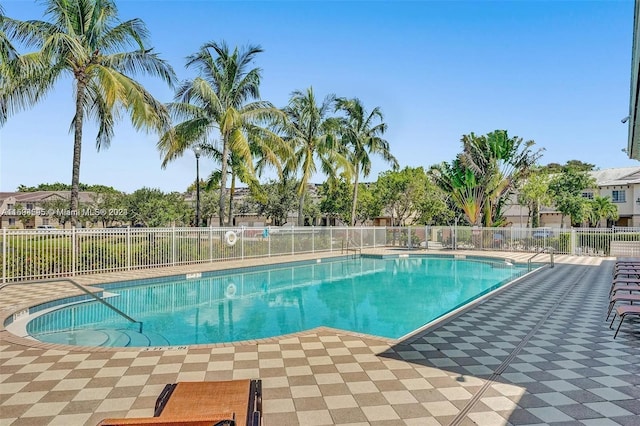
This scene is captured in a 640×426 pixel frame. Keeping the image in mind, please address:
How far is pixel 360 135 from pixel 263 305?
54.4ft

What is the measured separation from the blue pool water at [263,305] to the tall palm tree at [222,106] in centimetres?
565

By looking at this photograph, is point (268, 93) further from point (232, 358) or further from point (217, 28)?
point (232, 358)

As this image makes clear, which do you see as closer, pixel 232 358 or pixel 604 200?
pixel 232 358

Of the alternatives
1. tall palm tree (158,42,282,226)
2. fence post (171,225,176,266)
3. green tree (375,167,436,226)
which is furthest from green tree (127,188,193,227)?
fence post (171,225,176,266)

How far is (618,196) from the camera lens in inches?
1361

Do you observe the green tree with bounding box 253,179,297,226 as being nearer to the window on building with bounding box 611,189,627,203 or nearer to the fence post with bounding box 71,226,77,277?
the fence post with bounding box 71,226,77,277

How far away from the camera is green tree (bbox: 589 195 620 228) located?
3150cm

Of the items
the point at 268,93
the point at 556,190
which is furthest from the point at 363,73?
the point at 556,190

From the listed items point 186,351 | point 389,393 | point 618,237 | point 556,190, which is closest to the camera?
point 389,393

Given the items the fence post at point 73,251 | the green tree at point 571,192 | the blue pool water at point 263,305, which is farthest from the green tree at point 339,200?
the fence post at point 73,251

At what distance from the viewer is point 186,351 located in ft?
16.5

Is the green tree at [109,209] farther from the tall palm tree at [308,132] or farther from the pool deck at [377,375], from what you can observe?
the pool deck at [377,375]

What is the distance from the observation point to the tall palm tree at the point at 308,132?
21.1m

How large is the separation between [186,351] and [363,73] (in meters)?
14.4
